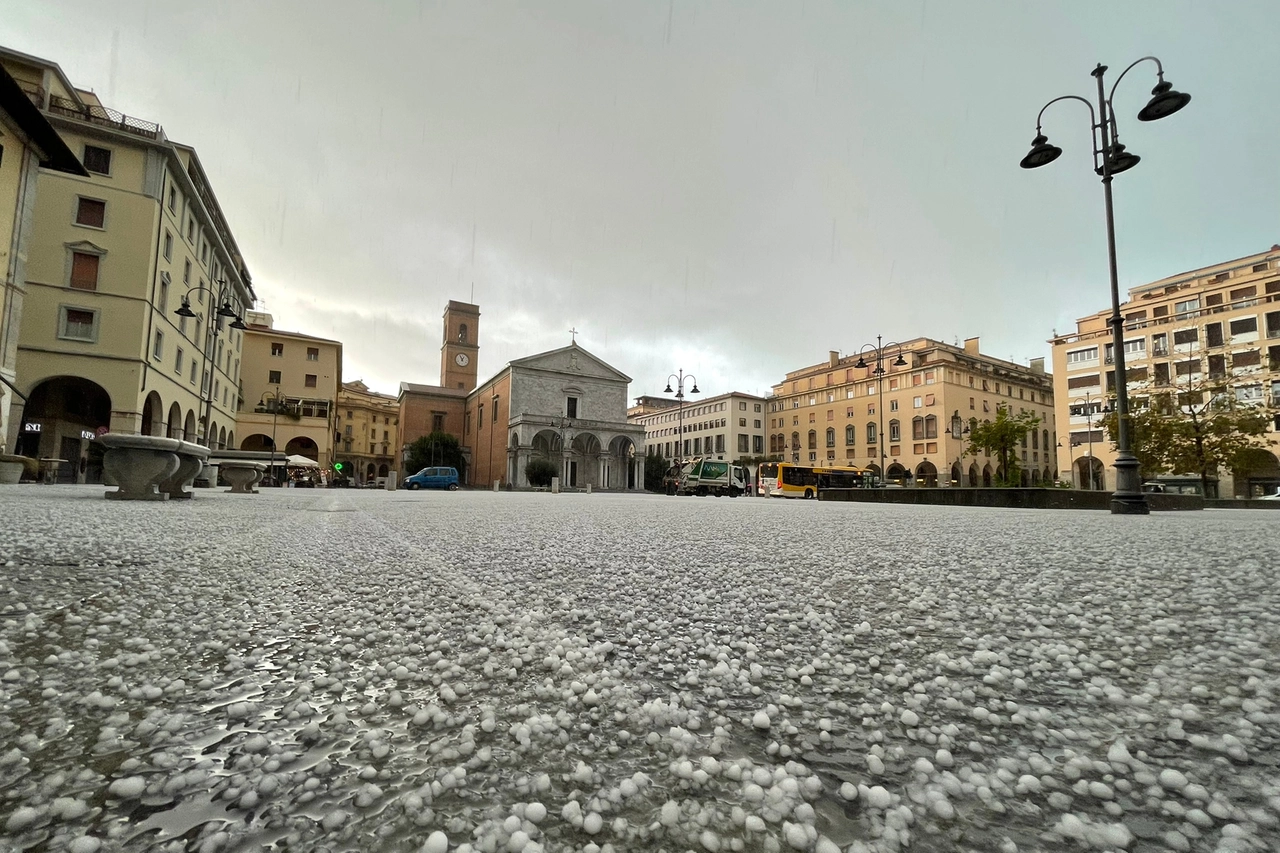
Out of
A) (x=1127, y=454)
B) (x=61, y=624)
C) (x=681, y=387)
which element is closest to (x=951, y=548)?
(x=61, y=624)

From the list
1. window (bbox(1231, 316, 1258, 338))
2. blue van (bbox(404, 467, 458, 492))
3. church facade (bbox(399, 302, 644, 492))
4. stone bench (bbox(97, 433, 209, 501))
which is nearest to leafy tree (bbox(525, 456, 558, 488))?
church facade (bbox(399, 302, 644, 492))

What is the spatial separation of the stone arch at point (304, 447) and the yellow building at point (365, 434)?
22.3 metres

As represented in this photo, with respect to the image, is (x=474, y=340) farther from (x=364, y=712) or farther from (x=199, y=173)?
(x=364, y=712)

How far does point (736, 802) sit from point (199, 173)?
39.6 meters

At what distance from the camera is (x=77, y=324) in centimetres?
2216

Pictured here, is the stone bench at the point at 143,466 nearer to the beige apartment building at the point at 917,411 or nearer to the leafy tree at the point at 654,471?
the leafy tree at the point at 654,471

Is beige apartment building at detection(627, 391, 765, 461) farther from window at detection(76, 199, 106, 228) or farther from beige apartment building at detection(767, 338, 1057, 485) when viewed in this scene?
window at detection(76, 199, 106, 228)

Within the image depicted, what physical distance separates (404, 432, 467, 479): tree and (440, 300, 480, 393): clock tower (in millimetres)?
10713

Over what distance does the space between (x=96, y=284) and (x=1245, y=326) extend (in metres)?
65.4

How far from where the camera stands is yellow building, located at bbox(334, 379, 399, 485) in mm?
73688

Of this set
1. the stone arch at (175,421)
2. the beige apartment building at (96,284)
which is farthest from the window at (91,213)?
the stone arch at (175,421)

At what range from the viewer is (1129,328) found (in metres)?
45.9

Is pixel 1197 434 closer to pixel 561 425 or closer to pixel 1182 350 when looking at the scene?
pixel 1182 350

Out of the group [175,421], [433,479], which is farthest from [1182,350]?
[175,421]
